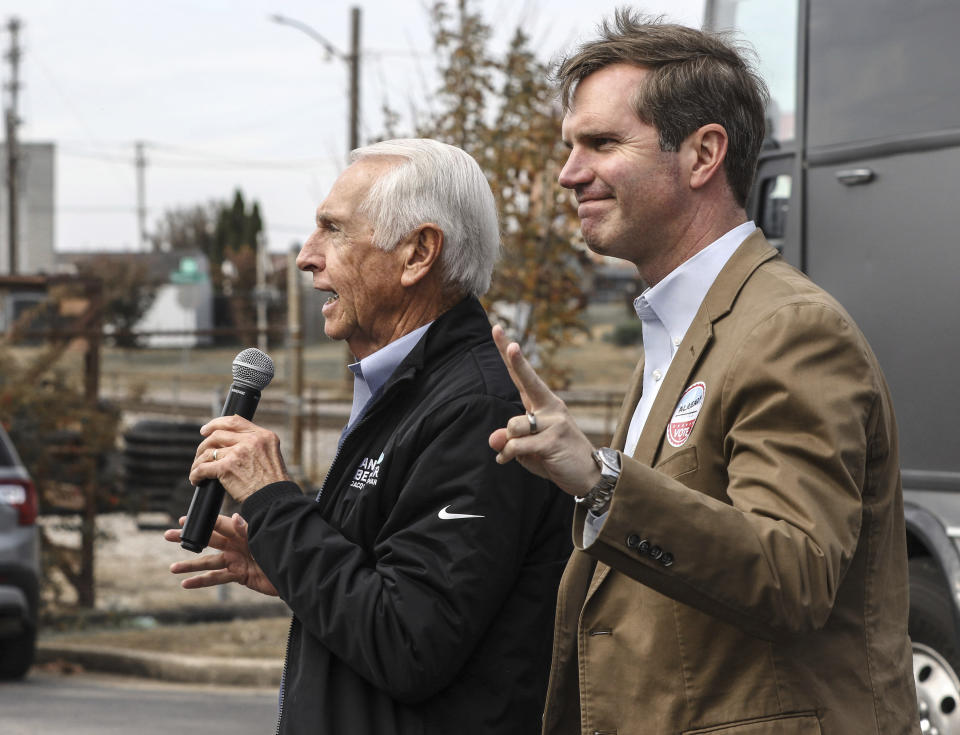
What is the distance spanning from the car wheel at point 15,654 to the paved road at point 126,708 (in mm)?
115

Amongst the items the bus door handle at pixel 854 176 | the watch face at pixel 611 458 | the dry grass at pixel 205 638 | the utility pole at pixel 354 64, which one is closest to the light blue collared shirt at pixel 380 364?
the watch face at pixel 611 458

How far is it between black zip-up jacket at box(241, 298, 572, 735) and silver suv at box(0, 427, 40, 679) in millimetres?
6304

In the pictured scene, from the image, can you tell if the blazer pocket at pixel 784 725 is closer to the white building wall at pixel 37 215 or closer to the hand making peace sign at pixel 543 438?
the hand making peace sign at pixel 543 438

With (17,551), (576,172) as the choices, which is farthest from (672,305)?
(17,551)

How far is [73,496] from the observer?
1134 cm

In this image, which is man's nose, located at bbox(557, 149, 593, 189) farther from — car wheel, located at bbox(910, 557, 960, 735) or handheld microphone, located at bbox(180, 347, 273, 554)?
car wheel, located at bbox(910, 557, 960, 735)

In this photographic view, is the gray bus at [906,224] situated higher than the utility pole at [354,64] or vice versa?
the utility pole at [354,64]

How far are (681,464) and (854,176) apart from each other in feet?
12.2

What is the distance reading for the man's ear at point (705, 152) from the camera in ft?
7.17

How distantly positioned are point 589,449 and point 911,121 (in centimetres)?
383

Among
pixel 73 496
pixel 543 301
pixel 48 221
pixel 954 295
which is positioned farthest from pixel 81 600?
pixel 48 221

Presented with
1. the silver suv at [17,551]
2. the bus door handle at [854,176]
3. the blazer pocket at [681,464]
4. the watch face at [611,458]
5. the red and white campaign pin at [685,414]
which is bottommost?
the silver suv at [17,551]

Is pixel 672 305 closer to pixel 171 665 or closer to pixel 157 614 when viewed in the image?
pixel 171 665

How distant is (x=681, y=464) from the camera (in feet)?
6.54
